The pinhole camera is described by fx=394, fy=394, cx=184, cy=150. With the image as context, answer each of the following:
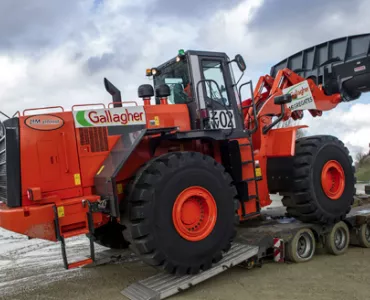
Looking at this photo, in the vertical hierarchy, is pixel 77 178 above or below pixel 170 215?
above

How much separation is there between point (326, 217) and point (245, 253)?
1661 mm

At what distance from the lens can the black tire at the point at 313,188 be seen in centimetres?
602

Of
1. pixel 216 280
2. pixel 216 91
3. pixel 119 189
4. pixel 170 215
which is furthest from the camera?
pixel 216 91

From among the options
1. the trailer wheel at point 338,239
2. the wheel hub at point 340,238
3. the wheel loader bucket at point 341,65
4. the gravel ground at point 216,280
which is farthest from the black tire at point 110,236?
the wheel loader bucket at point 341,65

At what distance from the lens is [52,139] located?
470 cm

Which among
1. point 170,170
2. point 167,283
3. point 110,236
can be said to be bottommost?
point 167,283

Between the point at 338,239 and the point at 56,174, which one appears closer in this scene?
the point at 56,174

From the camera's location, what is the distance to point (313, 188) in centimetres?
605

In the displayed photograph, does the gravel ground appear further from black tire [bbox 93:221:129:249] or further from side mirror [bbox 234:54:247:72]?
side mirror [bbox 234:54:247:72]

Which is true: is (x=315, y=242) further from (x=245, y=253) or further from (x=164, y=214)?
(x=164, y=214)

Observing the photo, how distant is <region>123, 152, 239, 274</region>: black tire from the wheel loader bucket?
3.66 metres

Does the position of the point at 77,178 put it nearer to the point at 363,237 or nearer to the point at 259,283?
the point at 259,283

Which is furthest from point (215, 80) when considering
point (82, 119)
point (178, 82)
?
point (82, 119)

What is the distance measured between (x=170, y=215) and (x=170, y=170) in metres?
0.53
